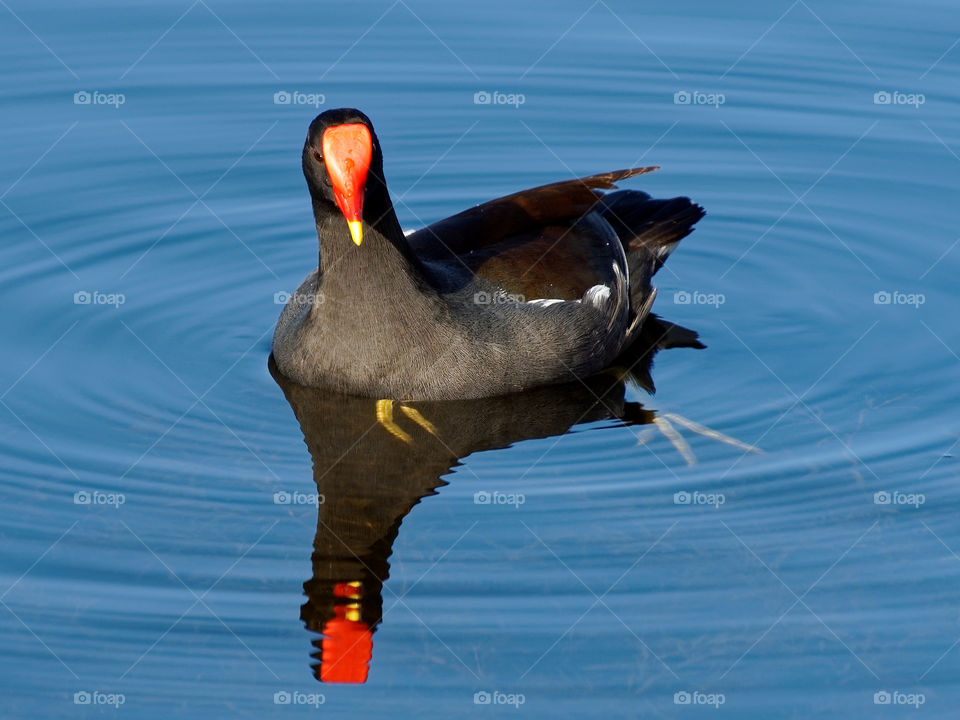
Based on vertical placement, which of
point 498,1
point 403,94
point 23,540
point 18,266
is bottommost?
point 23,540

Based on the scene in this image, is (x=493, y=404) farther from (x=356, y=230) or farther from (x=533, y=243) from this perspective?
(x=356, y=230)

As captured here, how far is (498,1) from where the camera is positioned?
12312 millimetres

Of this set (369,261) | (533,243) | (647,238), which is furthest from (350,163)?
(647,238)

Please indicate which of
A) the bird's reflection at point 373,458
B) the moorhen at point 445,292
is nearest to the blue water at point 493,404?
the bird's reflection at point 373,458

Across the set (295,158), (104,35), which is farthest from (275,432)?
(104,35)

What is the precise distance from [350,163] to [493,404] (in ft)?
4.52

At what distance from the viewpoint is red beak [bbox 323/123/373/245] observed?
673 cm

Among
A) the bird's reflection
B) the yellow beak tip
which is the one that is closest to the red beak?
the yellow beak tip

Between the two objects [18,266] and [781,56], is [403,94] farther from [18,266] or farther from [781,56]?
[18,266]

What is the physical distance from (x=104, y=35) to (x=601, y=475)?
677cm

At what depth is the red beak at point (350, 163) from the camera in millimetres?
6734

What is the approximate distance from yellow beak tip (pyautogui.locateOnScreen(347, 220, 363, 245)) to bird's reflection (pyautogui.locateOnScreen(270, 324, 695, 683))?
918 millimetres

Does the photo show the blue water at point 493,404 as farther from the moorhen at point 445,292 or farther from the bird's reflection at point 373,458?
the moorhen at point 445,292

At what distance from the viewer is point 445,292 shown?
7.48 metres
